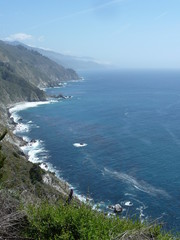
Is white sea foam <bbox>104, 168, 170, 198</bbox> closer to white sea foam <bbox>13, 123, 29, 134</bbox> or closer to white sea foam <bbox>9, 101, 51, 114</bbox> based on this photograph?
white sea foam <bbox>13, 123, 29, 134</bbox>

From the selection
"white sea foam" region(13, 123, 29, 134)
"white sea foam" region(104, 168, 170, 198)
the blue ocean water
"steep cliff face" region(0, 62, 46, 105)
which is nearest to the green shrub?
the blue ocean water

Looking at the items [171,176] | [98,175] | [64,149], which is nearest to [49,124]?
[64,149]

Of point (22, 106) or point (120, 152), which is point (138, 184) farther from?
point (22, 106)

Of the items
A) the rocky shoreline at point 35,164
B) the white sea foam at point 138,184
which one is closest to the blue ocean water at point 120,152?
the white sea foam at point 138,184

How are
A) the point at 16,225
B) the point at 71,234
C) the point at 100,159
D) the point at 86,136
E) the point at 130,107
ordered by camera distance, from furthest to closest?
the point at 130,107 < the point at 86,136 < the point at 100,159 < the point at 16,225 < the point at 71,234

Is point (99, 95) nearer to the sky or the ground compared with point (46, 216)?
nearer to the ground

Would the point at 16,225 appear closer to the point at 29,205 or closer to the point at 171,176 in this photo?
the point at 29,205

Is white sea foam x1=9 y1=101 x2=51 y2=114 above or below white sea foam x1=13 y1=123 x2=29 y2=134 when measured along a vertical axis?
above

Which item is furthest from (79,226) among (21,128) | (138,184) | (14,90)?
(14,90)
